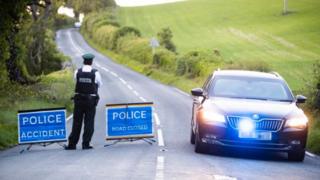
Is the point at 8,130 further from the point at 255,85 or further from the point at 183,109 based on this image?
the point at 183,109

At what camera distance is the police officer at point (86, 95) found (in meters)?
14.2

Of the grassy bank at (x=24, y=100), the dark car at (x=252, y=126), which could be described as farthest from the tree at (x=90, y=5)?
the dark car at (x=252, y=126)

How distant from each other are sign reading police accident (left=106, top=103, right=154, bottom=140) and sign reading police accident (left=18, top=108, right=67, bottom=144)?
112cm

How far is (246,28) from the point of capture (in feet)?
269

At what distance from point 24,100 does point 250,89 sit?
11517mm

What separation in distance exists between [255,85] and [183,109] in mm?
12794

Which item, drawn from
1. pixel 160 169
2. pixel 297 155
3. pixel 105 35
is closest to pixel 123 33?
pixel 105 35

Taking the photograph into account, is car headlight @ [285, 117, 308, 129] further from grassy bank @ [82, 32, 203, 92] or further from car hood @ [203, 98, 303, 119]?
grassy bank @ [82, 32, 203, 92]

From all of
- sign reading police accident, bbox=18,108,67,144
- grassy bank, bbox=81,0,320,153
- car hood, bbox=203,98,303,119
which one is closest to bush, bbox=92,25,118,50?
grassy bank, bbox=81,0,320,153

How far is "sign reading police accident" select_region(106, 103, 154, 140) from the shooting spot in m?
15.5

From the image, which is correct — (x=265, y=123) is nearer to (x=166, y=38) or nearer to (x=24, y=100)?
(x=24, y=100)

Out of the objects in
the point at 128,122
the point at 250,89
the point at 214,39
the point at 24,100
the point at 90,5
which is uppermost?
the point at 90,5

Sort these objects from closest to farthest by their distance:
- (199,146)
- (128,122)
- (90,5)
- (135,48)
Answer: (199,146) → (128,122) → (135,48) → (90,5)

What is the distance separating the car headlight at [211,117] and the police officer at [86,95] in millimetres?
2614
